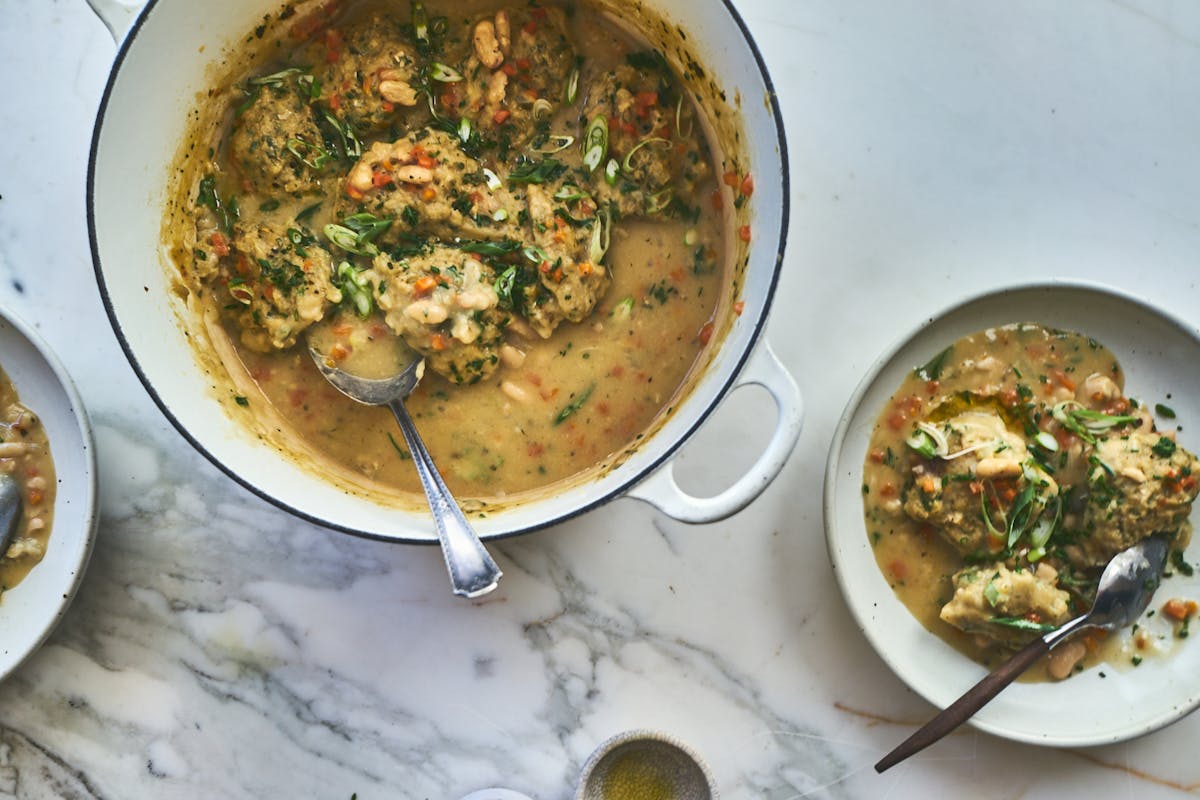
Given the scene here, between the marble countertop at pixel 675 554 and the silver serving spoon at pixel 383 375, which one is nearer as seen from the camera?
the silver serving spoon at pixel 383 375

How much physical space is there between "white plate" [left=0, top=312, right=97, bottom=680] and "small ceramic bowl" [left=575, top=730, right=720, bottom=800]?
1355mm

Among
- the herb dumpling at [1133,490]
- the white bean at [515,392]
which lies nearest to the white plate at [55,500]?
the white bean at [515,392]

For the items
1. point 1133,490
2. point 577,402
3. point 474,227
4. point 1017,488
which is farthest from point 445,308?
point 1133,490

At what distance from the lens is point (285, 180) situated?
2607 millimetres

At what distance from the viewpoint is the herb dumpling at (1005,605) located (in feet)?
8.46

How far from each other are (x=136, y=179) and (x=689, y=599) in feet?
5.47

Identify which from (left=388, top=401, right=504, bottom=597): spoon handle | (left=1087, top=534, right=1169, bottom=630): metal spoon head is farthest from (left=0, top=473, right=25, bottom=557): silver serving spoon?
(left=1087, top=534, right=1169, bottom=630): metal spoon head

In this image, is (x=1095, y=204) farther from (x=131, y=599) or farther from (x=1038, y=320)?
(x=131, y=599)

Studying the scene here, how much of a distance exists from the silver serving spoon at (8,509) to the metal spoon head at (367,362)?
0.87 m

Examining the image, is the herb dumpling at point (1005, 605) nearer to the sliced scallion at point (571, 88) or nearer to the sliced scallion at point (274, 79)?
the sliced scallion at point (571, 88)

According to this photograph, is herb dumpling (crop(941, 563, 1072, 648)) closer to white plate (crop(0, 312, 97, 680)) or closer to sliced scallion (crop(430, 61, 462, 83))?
sliced scallion (crop(430, 61, 462, 83))

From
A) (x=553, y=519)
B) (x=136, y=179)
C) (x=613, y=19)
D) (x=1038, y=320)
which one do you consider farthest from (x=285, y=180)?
(x=1038, y=320)

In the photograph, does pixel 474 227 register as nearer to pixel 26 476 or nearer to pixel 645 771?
pixel 26 476

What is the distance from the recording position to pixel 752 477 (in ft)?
7.30
